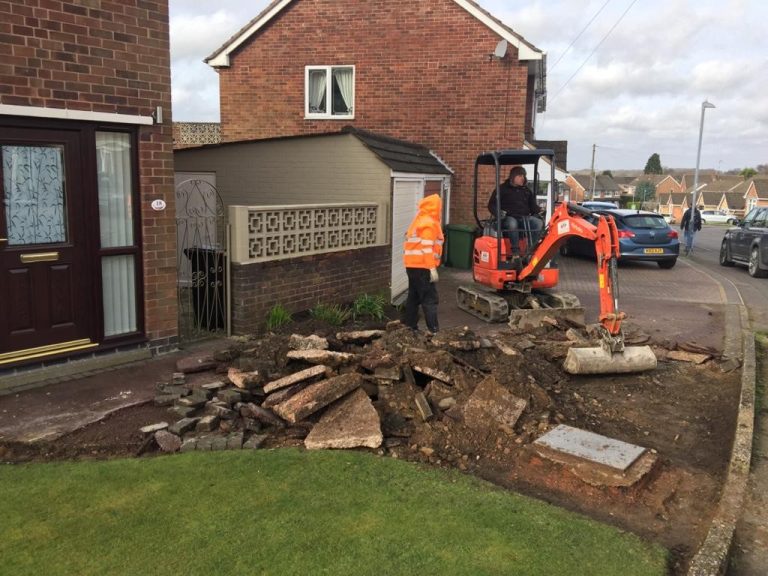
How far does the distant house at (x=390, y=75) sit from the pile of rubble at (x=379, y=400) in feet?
37.3

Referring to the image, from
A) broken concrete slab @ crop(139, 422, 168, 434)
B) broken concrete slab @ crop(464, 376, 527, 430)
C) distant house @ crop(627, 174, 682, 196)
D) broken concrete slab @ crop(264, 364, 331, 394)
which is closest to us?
broken concrete slab @ crop(139, 422, 168, 434)

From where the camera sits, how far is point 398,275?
1227 centimetres

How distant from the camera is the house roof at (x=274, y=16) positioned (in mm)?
16672

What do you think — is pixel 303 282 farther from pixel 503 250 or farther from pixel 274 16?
pixel 274 16

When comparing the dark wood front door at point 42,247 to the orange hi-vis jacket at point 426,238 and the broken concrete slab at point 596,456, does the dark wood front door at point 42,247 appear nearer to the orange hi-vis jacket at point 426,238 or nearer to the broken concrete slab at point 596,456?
the orange hi-vis jacket at point 426,238

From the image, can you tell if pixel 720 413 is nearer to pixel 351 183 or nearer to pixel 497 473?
pixel 497 473

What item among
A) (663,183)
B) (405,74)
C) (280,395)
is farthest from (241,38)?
(663,183)

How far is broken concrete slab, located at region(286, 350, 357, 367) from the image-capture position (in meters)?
6.12

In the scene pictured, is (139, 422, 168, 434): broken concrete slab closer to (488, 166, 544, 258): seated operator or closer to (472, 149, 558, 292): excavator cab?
(472, 149, 558, 292): excavator cab

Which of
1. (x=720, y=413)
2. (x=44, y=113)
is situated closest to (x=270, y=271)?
(x=44, y=113)

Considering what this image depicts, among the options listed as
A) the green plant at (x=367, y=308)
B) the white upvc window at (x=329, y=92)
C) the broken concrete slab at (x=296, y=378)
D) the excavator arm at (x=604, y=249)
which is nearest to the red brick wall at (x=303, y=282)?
the green plant at (x=367, y=308)

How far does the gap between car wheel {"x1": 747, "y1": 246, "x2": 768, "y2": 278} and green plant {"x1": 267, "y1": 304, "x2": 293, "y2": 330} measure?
13.9 m

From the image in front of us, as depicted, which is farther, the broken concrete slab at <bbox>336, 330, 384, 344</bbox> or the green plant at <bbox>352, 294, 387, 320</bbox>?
the green plant at <bbox>352, 294, 387, 320</bbox>

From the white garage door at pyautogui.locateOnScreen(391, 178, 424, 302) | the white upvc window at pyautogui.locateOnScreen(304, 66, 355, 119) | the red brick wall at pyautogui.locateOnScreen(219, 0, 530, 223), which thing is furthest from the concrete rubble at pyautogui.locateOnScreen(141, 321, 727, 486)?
the white upvc window at pyautogui.locateOnScreen(304, 66, 355, 119)
